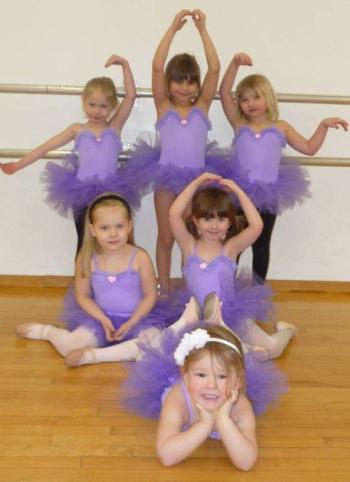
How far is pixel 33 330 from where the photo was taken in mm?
2010

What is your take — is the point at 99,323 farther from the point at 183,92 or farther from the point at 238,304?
the point at 183,92

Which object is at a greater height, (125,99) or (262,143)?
(125,99)

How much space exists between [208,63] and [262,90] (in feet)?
0.71

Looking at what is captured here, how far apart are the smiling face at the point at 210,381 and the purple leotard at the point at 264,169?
0.92 m

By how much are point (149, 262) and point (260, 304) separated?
1.26 feet

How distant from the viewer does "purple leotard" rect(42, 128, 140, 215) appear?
6.99 ft

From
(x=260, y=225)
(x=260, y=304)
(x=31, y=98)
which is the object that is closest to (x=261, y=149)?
(x=260, y=225)

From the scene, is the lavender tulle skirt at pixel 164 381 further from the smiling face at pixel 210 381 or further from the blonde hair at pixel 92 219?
the blonde hair at pixel 92 219

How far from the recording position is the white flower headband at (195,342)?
1.33 metres

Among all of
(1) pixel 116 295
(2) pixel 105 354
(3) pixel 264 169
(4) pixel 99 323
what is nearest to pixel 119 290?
(1) pixel 116 295

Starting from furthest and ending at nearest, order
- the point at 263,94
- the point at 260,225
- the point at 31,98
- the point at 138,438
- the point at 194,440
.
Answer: the point at 31,98, the point at 263,94, the point at 260,225, the point at 138,438, the point at 194,440

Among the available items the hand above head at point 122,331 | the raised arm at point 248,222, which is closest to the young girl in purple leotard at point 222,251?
the raised arm at point 248,222

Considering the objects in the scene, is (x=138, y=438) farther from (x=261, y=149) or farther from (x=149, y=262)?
(x=261, y=149)

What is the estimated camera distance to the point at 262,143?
2158 millimetres
